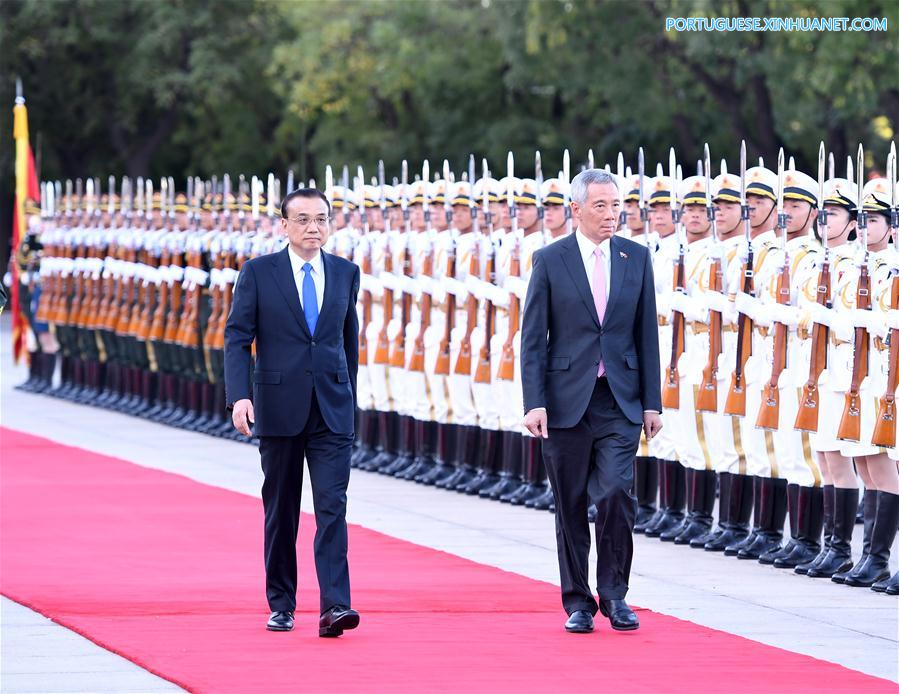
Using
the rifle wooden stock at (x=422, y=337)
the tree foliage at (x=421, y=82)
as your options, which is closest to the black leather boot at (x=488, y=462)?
the rifle wooden stock at (x=422, y=337)

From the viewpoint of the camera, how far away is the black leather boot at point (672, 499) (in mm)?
11250

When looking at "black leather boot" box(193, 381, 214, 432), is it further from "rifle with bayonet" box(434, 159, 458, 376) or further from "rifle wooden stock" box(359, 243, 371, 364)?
"rifle with bayonet" box(434, 159, 458, 376)

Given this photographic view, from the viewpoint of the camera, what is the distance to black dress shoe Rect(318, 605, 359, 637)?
7746mm

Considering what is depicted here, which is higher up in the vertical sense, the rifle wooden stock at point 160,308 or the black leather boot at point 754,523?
the rifle wooden stock at point 160,308

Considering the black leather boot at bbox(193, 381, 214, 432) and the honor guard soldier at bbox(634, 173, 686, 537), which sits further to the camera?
the black leather boot at bbox(193, 381, 214, 432)

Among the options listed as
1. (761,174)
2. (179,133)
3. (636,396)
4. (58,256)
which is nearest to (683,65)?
(58,256)

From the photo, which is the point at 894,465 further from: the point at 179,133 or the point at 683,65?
the point at 179,133

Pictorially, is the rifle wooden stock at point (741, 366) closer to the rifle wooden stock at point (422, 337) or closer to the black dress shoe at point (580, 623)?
the black dress shoe at point (580, 623)

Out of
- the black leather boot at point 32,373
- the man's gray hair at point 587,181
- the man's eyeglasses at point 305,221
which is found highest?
the man's gray hair at point 587,181

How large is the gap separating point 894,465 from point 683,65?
22.2m

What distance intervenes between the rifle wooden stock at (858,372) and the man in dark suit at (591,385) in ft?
5.61

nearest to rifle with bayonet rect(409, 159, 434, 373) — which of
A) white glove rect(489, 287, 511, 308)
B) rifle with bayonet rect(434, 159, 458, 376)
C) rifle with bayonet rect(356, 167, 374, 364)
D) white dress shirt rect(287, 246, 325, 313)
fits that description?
rifle with bayonet rect(434, 159, 458, 376)

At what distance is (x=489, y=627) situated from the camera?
8047mm

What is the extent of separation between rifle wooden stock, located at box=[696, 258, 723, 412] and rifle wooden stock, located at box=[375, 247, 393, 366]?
4.26 meters
